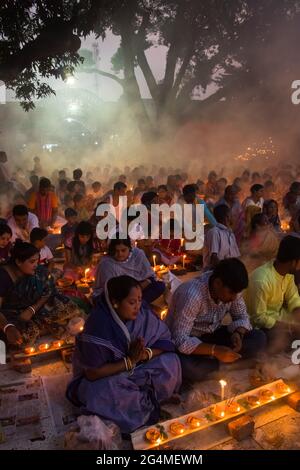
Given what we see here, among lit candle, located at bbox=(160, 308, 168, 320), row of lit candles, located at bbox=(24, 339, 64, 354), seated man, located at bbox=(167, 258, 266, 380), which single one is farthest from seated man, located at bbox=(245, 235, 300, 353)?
row of lit candles, located at bbox=(24, 339, 64, 354)

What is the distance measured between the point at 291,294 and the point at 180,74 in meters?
15.9

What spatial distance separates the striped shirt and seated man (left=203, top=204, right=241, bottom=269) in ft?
5.73

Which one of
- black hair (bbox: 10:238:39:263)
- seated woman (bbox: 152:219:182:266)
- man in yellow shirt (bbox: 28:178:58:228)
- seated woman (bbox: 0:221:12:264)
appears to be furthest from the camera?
man in yellow shirt (bbox: 28:178:58:228)

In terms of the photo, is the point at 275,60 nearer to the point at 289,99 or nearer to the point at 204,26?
the point at 289,99

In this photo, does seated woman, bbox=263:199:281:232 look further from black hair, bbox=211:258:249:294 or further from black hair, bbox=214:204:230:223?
black hair, bbox=211:258:249:294

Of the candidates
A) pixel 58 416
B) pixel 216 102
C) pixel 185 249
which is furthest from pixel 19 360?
pixel 216 102

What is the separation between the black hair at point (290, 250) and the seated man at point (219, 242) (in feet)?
Answer: 5.27

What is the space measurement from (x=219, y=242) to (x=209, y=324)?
6.57 feet

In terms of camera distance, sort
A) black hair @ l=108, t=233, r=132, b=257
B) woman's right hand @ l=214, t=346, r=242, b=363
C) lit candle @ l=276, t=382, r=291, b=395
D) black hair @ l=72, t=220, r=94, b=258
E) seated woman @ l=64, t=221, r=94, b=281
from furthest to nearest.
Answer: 1. seated woman @ l=64, t=221, r=94, b=281
2. black hair @ l=72, t=220, r=94, b=258
3. black hair @ l=108, t=233, r=132, b=257
4. woman's right hand @ l=214, t=346, r=242, b=363
5. lit candle @ l=276, t=382, r=291, b=395

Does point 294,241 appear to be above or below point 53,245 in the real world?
above

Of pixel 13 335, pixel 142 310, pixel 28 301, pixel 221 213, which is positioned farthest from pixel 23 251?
pixel 221 213

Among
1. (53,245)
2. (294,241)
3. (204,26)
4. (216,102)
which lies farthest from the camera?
(216,102)

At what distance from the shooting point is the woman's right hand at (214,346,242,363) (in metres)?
3.57
